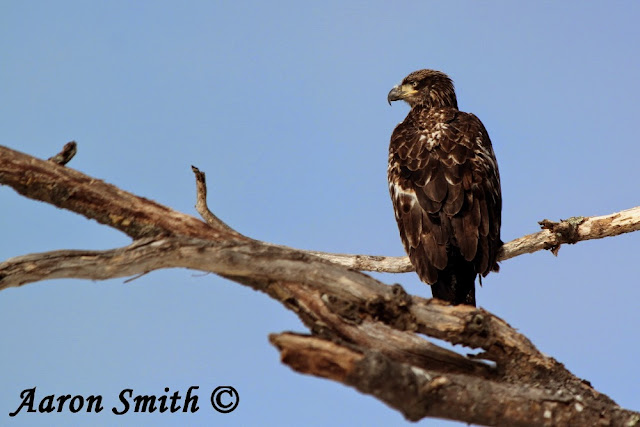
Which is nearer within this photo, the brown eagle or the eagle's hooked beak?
the brown eagle

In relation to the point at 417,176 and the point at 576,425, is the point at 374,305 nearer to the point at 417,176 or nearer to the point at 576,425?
the point at 576,425

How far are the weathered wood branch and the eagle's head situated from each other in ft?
15.4

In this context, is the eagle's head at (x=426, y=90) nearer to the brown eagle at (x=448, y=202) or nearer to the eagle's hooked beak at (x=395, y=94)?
the eagle's hooked beak at (x=395, y=94)

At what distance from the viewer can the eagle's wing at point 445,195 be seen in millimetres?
7211

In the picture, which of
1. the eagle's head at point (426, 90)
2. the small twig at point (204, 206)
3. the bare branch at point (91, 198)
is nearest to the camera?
the bare branch at point (91, 198)

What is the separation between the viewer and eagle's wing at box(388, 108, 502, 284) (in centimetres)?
721

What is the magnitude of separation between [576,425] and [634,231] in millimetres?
3634

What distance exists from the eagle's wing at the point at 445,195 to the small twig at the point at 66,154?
3440mm

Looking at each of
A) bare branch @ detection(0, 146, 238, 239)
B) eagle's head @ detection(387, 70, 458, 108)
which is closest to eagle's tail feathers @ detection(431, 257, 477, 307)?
eagle's head @ detection(387, 70, 458, 108)

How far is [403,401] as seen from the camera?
4.36 metres

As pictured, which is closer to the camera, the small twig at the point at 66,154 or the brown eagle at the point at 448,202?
the small twig at the point at 66,154

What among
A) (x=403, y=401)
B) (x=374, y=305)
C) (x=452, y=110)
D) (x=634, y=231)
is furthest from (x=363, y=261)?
(x=403, y=401)

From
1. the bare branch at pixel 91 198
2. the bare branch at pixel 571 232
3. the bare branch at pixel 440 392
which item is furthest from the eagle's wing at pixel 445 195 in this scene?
the bare branch at pixel 91 198

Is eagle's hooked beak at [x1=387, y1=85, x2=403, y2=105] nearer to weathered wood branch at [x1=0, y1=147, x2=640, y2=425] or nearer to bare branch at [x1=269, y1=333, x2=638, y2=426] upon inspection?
weathered wood branch at [x1=0, y1=147, x2=640, y2=425]
